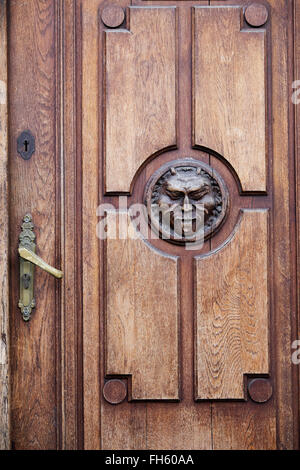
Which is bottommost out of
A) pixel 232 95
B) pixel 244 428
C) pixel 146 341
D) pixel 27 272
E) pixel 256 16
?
pixel 244 428

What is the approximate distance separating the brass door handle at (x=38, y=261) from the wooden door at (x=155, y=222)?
0.05 metres

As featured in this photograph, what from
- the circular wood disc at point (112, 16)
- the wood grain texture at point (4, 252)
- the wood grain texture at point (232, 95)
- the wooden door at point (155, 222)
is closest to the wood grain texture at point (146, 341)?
the wooden door at point (155, 222)

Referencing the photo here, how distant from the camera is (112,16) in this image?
6.07ft

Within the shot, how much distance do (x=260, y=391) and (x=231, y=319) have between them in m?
0.22

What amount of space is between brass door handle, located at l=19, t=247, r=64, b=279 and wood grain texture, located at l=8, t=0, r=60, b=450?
5cm

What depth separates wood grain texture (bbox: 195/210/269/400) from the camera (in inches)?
71.9

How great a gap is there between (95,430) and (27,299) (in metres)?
0.42

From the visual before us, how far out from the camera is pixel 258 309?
1.83 m

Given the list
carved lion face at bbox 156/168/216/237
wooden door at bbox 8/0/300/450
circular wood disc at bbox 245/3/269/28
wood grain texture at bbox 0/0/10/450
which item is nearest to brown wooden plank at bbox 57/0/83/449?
wooden door at bbox 8/0/300/450

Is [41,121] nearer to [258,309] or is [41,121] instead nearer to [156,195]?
[156,195]

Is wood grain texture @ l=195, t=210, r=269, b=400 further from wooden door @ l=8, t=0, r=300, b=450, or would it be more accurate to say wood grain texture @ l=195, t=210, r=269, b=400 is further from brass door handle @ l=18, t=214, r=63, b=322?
brass door handle @ l=18, t=214, r=63, b=322

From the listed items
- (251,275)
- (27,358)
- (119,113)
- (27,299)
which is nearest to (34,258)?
(27,299)

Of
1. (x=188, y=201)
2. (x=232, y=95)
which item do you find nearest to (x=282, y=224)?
(x=188, y=201)

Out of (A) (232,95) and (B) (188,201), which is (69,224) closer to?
(B) (188,201)
